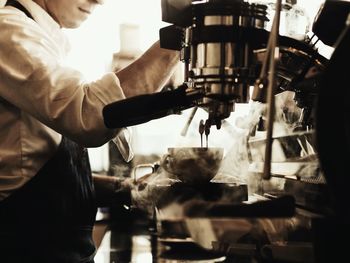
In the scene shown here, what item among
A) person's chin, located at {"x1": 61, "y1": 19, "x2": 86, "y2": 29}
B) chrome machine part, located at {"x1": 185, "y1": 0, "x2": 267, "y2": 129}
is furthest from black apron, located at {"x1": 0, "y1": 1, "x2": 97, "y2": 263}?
chrome machine part, located at {"x1": 185, "y1": 0, "x2": 267, "y2": 129}

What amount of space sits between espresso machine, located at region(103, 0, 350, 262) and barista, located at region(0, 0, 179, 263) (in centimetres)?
17

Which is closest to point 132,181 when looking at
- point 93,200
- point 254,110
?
point 93,200

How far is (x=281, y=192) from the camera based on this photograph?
122 centimetres

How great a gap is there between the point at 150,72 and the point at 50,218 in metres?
0.51

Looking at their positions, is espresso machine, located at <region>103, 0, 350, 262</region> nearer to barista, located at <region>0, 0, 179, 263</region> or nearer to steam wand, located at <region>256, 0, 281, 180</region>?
steam wand, located at <region>256, 0, 281, 180</region>

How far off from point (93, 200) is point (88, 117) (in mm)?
532

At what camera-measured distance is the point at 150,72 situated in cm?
127

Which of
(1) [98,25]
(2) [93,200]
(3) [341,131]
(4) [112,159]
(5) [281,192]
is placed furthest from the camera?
(4) [112,159]

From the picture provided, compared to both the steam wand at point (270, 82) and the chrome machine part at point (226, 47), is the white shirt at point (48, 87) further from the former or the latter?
the steam wand at point (270, 82)

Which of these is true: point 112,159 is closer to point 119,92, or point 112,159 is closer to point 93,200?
point 93,200

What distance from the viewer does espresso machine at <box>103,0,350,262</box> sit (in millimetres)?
714

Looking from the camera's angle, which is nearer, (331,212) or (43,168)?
(331,212)

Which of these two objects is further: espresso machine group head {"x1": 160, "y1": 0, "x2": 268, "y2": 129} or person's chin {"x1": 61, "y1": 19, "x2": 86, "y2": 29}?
person's chin {"x1": 61, "y1": 19, "x2": 86, "y2": 29}

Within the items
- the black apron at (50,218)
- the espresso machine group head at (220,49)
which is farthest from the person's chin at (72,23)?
the espresso machine group head at (220,49)
